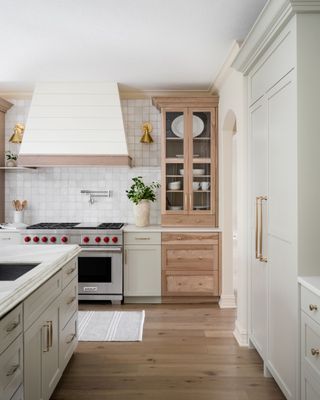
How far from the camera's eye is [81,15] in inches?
116

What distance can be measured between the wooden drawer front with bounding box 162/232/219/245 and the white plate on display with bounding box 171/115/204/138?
4.02ft

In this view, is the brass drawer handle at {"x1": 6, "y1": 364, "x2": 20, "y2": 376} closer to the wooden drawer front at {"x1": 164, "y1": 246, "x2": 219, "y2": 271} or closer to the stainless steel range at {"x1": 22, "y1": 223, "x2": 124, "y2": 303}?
the stainless steel range at {"x1": 22, "y1": 223, "x2": 124, "y2": 303}

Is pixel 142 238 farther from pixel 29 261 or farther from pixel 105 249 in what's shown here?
pixel 29 261

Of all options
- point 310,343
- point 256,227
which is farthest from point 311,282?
point 256,227

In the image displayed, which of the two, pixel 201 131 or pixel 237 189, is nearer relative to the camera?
pixel 237 189

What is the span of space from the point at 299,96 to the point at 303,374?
59.2 inches

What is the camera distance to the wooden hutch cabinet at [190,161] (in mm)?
4730

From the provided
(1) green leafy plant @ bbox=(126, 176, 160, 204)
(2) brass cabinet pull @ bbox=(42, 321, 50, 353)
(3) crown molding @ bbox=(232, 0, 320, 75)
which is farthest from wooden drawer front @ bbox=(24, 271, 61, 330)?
(1) green leafy plant @ bbox=(126, 176, 160, 204)

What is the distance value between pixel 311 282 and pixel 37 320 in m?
1.46

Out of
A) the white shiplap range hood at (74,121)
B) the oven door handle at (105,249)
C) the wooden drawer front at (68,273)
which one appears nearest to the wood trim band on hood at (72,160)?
the white shiplap range hood at (74,121)

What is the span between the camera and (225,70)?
13.4ft

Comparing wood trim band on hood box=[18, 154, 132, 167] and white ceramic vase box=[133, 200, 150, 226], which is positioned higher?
wood trim band on hood box=[18, 154, 132, 167]

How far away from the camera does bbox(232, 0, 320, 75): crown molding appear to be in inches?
81.8

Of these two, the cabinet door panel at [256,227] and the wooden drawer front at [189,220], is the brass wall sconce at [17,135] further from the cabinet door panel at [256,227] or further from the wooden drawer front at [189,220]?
the cabinet door panel at [256,227]
